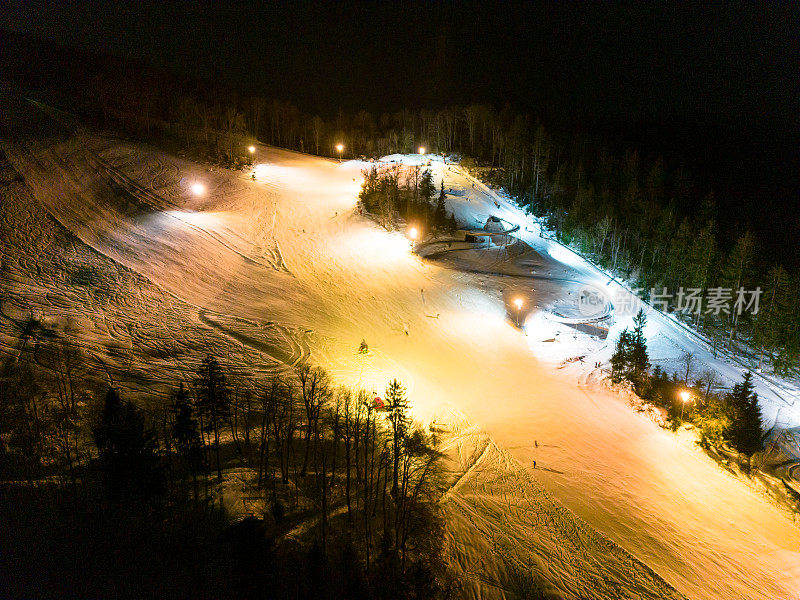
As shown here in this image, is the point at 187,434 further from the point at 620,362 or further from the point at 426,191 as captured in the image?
the point at 426,191

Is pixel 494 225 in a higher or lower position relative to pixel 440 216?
lower

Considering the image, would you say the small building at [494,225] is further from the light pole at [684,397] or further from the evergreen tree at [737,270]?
the light pole at [684,397]

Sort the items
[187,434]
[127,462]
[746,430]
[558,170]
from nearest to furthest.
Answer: [127,462] → [187,434] → [746,430] → [558,170]

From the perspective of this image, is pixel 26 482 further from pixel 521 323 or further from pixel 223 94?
pixel 223 94

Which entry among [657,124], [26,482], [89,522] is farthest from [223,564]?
[657,124]

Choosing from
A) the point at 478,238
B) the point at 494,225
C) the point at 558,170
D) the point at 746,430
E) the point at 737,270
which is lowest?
the point at 746,430

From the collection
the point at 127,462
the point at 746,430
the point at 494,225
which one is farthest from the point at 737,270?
the point at 127,462
